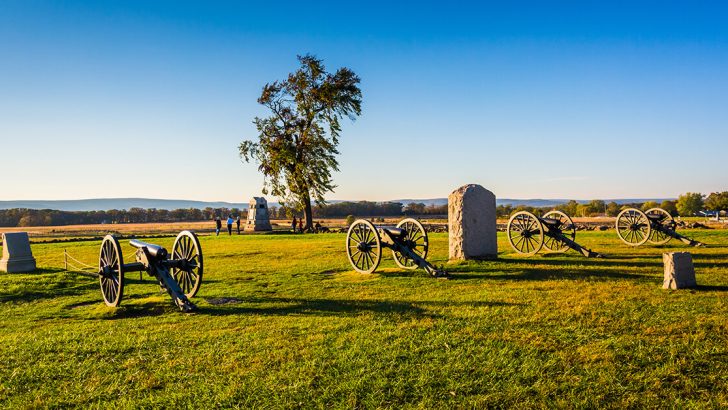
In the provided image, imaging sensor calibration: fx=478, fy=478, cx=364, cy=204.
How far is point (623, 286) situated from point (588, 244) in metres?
9.41

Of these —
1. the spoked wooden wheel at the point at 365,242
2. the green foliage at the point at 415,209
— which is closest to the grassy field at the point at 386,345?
the spoked wooden wheel at the point at 365,242

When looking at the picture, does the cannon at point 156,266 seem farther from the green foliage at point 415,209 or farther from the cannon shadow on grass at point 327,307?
the green foliage at point 415,209

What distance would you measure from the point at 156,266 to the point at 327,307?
336 cm

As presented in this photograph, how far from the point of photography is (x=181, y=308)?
27.3ft

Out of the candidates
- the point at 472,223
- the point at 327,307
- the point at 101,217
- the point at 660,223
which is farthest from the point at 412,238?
the point at 101,217

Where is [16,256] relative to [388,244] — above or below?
below

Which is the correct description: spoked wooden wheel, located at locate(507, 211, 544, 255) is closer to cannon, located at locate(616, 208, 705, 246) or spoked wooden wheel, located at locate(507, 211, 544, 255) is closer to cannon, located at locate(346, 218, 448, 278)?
cannon, located at locate(346, 218, 448, 278)

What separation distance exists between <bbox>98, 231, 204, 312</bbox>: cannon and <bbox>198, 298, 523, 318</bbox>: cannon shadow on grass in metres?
0.65

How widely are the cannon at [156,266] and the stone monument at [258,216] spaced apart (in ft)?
89.6

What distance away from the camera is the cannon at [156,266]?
28.0ft

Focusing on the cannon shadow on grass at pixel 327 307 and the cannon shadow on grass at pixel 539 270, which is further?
the cannon shadow on grass at pixel 539 270

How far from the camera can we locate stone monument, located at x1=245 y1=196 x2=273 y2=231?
37.0 m

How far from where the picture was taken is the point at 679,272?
8.72 m

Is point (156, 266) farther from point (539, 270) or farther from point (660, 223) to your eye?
point (660, 223)
